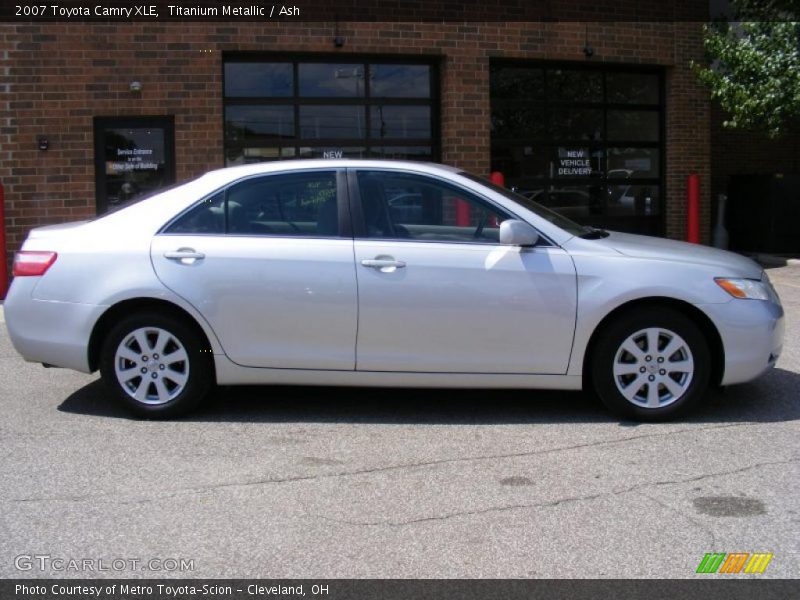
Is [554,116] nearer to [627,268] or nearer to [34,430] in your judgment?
[627,268]

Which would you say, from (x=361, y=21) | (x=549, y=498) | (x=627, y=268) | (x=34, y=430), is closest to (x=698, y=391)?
(x=627, y=268)

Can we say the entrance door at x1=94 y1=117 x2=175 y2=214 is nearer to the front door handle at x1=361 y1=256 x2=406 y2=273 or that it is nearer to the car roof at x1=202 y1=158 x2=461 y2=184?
the car roof at x1=202 y1=158 x2=461 y2=184

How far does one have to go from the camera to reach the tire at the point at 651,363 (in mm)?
5574

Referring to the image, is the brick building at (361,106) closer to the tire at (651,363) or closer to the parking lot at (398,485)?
the parking lot at (398,485)

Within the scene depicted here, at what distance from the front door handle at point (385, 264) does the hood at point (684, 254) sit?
1.28 metres

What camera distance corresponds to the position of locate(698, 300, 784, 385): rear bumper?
18.3ft

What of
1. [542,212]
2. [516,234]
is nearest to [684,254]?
[542,212]

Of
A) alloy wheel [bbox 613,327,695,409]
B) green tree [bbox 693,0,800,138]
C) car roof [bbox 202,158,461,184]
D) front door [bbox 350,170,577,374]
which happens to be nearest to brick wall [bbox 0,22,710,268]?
green tree [bbox 693,0,800,138]

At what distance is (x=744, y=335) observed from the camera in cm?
558

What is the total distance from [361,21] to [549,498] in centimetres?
889

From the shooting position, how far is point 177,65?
37.6 ft

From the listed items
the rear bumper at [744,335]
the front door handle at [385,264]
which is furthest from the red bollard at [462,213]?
the rear bumper at [744,335]

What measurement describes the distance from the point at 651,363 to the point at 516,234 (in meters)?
1.16

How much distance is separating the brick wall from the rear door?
609 centimetres
